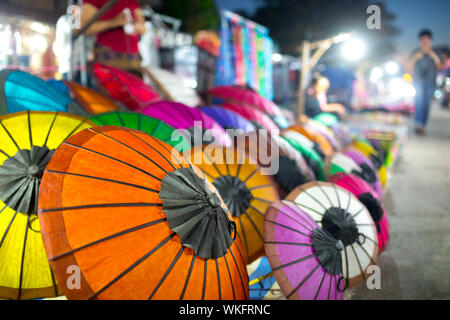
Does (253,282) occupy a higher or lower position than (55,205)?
lower

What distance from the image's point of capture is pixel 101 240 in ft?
5.10

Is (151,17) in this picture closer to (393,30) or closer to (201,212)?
(201,212)

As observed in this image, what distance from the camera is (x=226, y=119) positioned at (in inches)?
175

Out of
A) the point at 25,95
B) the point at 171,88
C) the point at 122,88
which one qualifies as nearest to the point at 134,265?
the point at 25,95

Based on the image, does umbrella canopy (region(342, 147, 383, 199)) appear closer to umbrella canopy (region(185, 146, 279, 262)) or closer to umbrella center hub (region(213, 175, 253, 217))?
umbrella canopy (region(185, 146, 279, 262))

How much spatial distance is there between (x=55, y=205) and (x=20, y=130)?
878 mm

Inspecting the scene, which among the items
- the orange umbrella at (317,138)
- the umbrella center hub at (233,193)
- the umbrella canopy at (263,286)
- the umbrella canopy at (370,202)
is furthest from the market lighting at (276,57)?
the umbrella canopy at (263,286)

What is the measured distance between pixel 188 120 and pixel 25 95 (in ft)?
5.09

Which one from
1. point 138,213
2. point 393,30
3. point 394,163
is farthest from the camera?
point 393,30

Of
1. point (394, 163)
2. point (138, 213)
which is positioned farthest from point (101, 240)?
point (394, 163)

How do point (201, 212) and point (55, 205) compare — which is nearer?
point (55, 205)

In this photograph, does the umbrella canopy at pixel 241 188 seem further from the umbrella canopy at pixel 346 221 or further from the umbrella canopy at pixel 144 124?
the umbrella canopy at pixel 346 221

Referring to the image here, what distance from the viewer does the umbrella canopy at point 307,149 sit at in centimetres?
429
